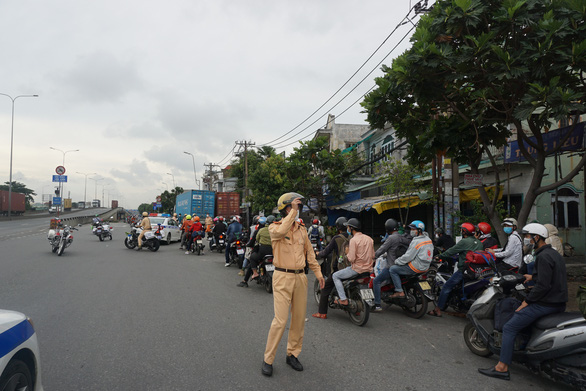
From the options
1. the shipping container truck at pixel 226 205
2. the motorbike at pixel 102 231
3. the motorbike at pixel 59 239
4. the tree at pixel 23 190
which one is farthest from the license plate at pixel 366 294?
the tree at pixel 23 190

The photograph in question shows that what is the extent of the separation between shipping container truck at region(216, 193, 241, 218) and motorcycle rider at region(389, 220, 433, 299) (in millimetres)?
23240

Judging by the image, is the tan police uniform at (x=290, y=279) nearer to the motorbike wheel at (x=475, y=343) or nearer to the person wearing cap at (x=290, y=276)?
the person wearing cap at (x=290, y=276)

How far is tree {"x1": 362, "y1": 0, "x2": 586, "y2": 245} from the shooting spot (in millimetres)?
5547

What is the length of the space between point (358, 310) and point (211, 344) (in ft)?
7.42

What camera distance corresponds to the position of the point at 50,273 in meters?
9.24

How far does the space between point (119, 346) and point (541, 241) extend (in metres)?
4.79

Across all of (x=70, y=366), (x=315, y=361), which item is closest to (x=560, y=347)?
(x=315, y=361)

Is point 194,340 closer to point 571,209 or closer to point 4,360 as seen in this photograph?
point 4,360

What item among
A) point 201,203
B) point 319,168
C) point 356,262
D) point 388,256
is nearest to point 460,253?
point 388,256

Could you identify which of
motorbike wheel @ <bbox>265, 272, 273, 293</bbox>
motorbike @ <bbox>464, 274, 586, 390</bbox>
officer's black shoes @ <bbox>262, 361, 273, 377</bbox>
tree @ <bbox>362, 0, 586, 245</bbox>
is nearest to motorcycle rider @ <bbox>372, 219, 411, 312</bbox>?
motorbike @ <bbox>464, 274, 586, 390</bbox>

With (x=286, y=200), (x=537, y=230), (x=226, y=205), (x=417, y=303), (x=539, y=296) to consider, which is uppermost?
(x=226, y=205)

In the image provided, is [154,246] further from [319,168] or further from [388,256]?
[388,256]

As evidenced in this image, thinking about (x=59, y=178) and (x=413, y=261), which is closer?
(x=413, y=261)

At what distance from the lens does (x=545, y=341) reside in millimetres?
3568
